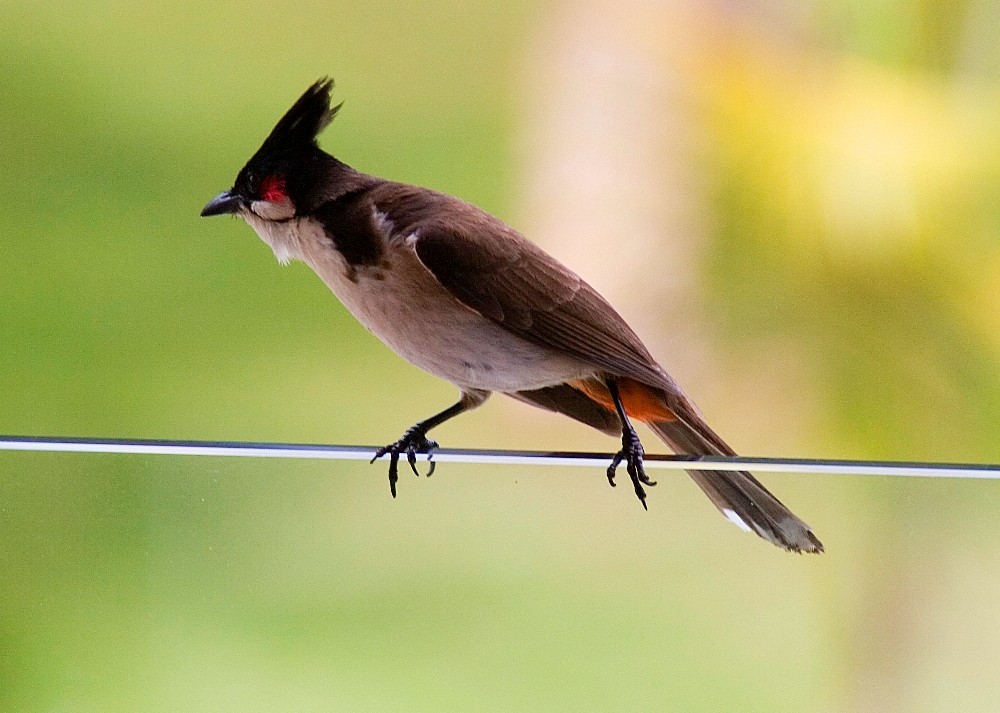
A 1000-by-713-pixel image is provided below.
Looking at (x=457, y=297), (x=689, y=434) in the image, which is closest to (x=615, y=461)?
(x=689, y=434)

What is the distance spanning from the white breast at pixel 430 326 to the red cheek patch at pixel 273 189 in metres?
0.06

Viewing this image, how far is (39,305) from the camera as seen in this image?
1.62 m

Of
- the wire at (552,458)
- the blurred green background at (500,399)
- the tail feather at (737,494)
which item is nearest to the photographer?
the wire at (552,458)

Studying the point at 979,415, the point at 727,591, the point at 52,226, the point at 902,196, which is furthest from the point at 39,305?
the point at 979,415

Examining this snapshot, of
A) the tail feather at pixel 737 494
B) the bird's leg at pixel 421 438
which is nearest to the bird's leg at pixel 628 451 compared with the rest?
the tail feather at pixel 737 494

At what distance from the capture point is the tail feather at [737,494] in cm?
142

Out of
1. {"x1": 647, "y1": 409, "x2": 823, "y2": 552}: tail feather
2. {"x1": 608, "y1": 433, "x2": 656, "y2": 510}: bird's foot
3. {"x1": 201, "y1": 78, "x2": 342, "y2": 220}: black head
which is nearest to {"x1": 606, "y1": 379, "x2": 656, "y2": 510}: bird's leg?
{"x1": 608, "y1": 433, "x2": 656, "y2": 510}: bird's foot

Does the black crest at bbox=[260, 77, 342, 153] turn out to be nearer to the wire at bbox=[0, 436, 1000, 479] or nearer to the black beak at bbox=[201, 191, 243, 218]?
the black beak at bbox=[201, 191, 243, 218]

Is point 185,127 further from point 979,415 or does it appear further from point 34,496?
point 979,415

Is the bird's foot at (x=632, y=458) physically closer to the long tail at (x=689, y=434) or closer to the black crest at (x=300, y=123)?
the long tail at (x=689, y=434)

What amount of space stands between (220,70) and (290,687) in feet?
3.57

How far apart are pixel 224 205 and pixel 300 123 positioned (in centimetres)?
17

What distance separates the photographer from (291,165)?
139cm

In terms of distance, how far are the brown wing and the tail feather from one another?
9 centimetres
